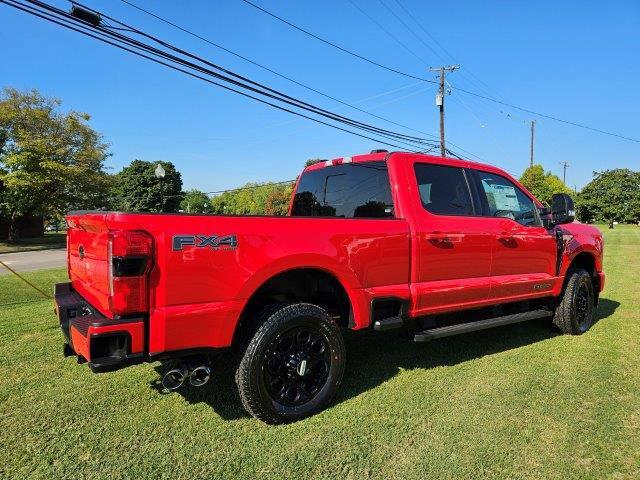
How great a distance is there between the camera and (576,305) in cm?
575

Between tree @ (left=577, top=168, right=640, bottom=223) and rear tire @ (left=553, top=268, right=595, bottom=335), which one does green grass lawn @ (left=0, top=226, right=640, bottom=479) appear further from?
tree @ (left=577, top=168, right=640, bottom=223)

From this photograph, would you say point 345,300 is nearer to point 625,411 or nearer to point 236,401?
point 236,401

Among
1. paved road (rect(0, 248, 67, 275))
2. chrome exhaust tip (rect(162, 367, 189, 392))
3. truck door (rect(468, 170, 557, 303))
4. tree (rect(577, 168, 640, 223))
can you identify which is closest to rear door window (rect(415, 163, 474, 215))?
truck door (rect(468, 170, 557, 303))

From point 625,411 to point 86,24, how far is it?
8.22 meters

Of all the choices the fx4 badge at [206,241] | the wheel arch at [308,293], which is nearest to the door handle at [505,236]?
the wheel arch at [308,293]

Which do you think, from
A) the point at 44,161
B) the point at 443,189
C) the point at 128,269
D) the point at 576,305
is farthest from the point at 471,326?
the point at 44,161

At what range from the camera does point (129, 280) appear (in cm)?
269

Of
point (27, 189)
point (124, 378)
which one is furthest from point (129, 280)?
point (27, 189)

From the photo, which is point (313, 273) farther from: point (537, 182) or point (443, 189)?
point (537, 182)

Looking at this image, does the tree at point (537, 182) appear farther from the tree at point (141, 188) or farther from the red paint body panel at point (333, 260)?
the red paint body panel at point (333, 260)

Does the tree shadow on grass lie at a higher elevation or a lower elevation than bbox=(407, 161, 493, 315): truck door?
lower

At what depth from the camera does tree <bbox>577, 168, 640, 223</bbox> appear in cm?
8656

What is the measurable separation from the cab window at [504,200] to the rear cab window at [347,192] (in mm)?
1183

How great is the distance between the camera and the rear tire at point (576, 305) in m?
5.62
